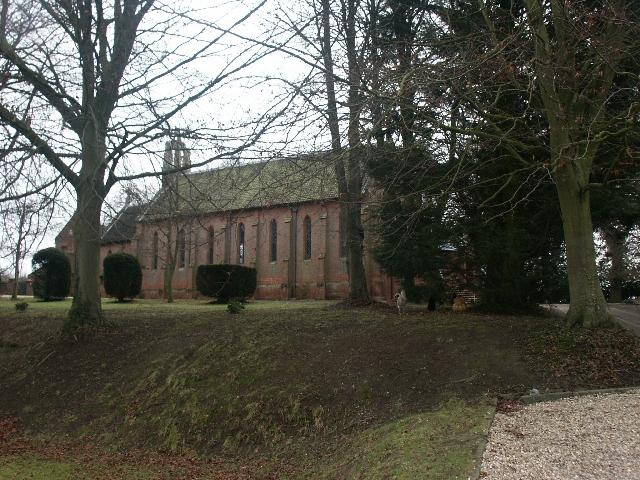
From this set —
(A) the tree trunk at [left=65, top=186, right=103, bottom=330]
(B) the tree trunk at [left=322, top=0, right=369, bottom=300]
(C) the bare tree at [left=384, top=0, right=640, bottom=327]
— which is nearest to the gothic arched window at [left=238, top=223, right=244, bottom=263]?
(B) the tree trunk at [left=322, top=0, right=369, bottom=300]

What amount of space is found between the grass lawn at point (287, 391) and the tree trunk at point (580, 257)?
17.1 inches

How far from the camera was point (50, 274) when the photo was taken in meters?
25.5

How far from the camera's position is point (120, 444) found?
30.3 feet

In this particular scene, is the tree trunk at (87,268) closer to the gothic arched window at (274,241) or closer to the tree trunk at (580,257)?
the tree trunk at (580,257)

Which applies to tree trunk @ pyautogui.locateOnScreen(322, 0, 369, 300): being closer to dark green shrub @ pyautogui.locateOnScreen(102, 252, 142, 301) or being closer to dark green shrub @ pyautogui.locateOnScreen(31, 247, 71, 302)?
dark green shrub @ pyautogui.locateOnScreen(102, 252, 142, 301)

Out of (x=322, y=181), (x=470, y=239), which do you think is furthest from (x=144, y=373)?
(x=470, y=239)

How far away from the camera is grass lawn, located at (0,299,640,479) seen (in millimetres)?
7418

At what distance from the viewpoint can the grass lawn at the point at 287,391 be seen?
7418mm

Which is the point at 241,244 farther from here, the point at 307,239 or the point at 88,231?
the point at 88,231

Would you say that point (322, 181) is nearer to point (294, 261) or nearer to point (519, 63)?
point (519, 63)

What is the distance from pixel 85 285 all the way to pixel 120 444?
5140 mm

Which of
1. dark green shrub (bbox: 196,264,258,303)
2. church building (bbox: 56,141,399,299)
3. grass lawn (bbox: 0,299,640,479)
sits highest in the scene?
church building (bbox: 56,141,399,299)

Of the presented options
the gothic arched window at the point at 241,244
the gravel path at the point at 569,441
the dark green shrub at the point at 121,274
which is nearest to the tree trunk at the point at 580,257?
the gravel path at the point at 569,441

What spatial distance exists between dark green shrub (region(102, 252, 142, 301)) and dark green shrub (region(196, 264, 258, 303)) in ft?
13.9
